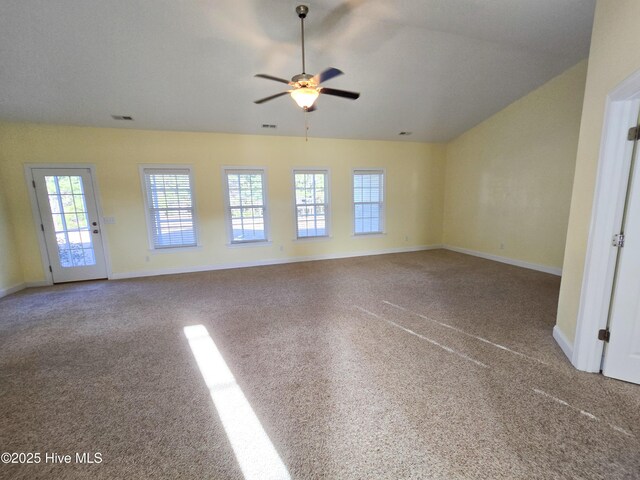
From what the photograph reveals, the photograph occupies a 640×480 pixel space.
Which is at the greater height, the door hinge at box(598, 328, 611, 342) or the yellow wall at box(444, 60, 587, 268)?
the yellow wall at box(444, 60, 587, 268)

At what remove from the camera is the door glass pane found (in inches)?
175

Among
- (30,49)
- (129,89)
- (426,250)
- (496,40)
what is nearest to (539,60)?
(496,40)

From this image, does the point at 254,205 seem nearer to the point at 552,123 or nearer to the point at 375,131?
the point at 375,131

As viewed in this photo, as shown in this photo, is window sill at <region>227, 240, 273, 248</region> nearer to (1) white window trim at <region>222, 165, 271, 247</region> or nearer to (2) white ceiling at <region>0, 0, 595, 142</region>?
(1) white window trim at <region>222, 165, 271, 247</region>

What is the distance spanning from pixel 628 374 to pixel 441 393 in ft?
4.61

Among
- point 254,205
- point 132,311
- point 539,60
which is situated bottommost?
point 132,311

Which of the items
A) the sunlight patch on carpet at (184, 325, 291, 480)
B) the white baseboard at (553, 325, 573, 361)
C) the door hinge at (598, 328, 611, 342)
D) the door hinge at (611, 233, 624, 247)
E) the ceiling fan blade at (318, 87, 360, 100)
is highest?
the ceiling fan blade at (318, 87, 360, 100)

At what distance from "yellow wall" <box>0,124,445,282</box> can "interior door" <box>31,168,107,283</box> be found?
0.18m

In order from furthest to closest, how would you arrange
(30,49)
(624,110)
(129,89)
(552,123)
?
(552,123)
(129,89)
(30,49)
(624,110)

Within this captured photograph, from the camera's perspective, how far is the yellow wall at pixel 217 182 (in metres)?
4.36

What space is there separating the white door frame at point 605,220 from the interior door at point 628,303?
0.03m

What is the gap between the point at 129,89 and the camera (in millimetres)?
3609

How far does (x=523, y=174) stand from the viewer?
491cm

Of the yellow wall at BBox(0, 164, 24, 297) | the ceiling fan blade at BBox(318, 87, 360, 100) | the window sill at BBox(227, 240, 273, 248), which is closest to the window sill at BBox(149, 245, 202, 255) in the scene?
the window sill at BBox(227, 240, 273, 248)
